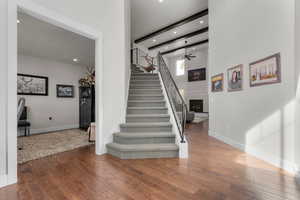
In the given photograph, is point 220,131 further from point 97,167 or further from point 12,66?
point 12,66

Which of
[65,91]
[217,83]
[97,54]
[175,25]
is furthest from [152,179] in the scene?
[175,25]

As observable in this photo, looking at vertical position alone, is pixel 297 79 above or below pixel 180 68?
below

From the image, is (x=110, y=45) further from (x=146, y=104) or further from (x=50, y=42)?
(x=50, y=42)

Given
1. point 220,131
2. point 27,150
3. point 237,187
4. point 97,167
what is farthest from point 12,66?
point 220,131

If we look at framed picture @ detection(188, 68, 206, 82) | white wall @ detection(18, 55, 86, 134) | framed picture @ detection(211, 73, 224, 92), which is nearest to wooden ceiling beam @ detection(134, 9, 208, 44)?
framed picture @ detection(211, 73, 224, 92)

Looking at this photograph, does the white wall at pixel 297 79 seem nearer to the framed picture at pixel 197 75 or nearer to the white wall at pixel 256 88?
the white wall at pixel 256 88

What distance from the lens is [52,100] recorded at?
5.75 m

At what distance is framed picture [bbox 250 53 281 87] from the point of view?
2.27 metres

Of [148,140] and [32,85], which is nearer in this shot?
[148,140]

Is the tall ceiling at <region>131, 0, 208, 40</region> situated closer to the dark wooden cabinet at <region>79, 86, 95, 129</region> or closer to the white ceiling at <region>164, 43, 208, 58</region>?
the dark wooden cabinet at <region>79, 86, 95, 129</region>

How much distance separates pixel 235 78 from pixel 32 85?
262 inches

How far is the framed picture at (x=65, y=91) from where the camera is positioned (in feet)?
19.4

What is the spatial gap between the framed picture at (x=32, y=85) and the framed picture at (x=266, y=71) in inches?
268

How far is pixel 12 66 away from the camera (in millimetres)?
1758
